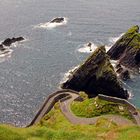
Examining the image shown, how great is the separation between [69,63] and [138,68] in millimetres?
23059

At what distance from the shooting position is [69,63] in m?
133

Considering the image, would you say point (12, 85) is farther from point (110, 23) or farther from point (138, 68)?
point (110, 23)

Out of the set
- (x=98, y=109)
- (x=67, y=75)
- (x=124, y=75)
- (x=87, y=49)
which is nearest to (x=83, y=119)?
(x=98, y=109)

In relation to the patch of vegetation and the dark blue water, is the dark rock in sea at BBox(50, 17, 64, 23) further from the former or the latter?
the patch of vegetation

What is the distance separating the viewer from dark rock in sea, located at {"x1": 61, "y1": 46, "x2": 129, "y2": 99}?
365ft

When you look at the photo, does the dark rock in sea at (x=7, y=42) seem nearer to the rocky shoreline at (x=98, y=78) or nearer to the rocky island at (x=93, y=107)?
the rocky island at (x=93, y=107)

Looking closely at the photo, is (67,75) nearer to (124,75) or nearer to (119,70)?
(119,70)

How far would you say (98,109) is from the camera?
83875 millimetres

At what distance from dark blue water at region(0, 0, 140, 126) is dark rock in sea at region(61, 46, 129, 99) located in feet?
16.6

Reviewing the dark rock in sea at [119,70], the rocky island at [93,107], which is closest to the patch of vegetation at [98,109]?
the rocky island at [93,107]

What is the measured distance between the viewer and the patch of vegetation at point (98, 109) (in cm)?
8238

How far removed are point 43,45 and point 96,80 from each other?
4069 cm

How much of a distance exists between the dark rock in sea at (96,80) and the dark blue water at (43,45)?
505cm

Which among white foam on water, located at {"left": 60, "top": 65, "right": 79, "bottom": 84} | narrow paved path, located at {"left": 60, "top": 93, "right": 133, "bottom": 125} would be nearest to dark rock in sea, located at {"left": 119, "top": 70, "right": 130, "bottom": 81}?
white foam on water, located at {"left": 60, "top": 65, "right": 79, "bottom": 84}
